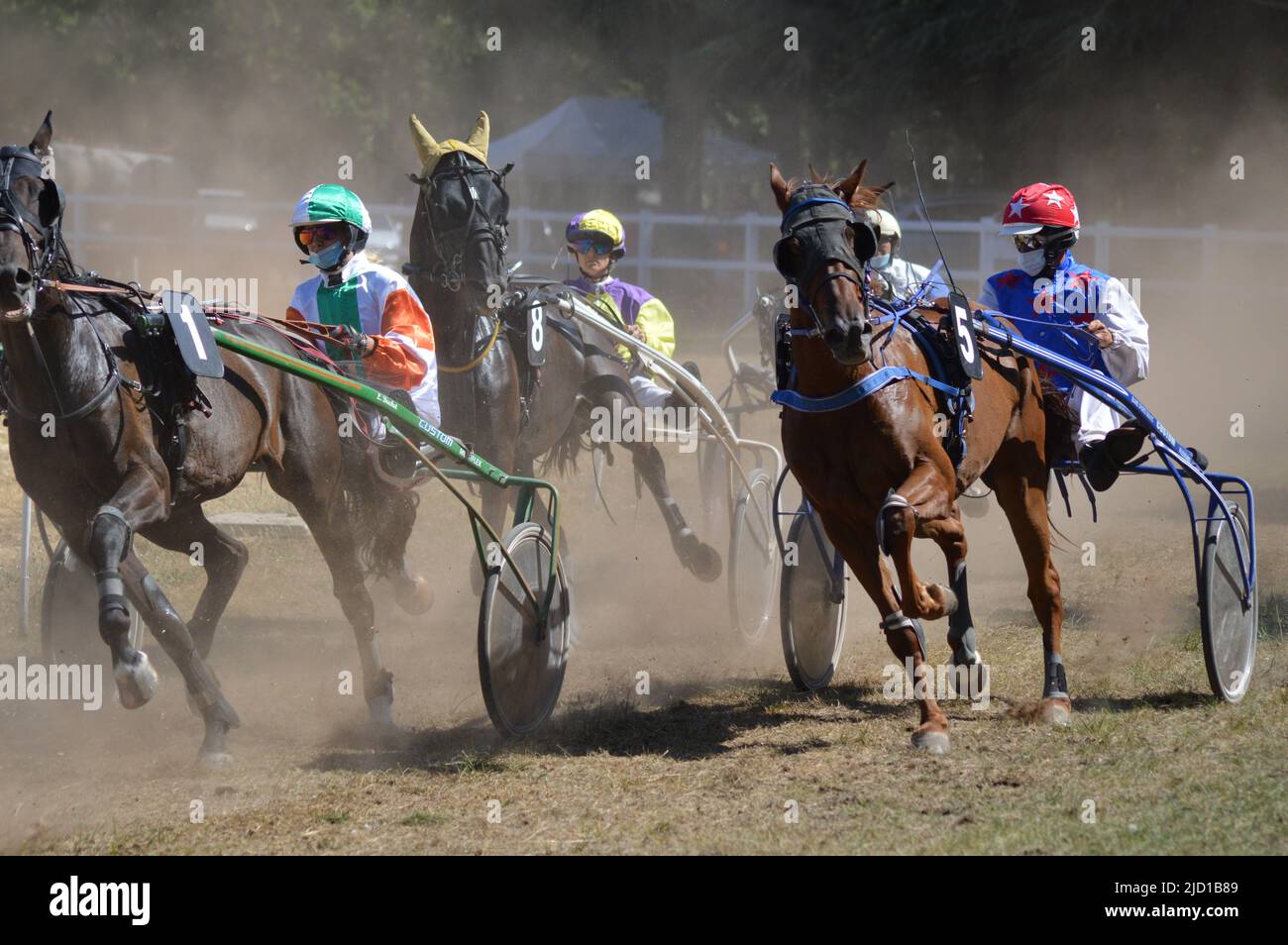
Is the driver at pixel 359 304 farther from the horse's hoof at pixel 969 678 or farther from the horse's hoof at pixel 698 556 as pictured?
the horse's hoof at pixel 969 678

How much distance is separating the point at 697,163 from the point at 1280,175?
31.1ft

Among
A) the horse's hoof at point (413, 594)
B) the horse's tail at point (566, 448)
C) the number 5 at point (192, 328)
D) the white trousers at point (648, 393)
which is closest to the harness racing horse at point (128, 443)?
the number 5 at point (192, 328)

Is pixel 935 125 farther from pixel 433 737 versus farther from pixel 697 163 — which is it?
pixel 433 737

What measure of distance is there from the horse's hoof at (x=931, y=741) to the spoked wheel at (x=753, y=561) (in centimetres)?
225

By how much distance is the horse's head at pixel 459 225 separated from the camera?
678cm

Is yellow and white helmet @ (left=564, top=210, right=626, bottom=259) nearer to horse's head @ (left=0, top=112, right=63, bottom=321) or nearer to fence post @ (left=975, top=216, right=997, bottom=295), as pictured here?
horse's head @ (left=0, top=112, right=63, bottom=321)

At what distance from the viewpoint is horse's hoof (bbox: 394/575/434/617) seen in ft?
23.2

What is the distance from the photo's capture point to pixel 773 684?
22.2 ft

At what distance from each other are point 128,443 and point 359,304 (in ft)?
4.43

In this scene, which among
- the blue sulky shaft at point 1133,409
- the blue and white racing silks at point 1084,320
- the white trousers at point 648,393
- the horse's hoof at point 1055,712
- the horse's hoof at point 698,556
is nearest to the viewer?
the horse's hoof at point 1055,712

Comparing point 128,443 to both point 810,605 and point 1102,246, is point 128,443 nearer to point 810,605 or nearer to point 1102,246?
point 810,605

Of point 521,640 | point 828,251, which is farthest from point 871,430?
point 521,640

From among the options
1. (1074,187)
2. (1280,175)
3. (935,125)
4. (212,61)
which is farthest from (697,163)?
(212,61)

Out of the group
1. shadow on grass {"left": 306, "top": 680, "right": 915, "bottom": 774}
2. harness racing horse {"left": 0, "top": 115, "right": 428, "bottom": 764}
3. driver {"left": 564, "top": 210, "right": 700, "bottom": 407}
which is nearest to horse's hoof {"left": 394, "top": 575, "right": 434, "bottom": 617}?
harness racing horse {"left": 0, "top": 115, "right": 428, "bottom": 764}
